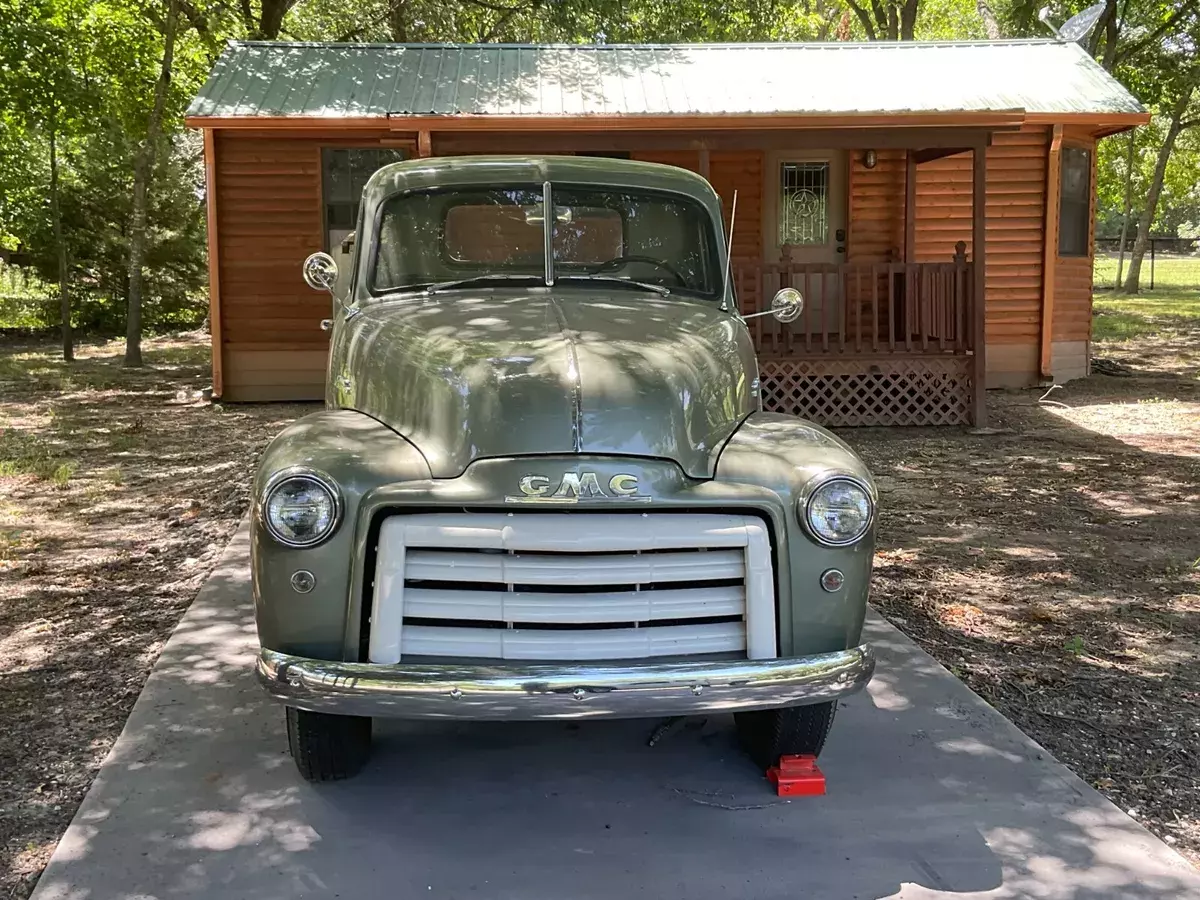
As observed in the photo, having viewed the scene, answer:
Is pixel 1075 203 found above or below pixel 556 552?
above

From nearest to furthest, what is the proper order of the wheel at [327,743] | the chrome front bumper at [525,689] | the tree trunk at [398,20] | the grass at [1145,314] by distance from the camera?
the chrome front bumper at [525,689]
the wheel at [327,743]
the grass at [1145,314]
the tree trunk at [398,20]

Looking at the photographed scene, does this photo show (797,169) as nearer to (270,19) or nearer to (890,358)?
(890,358)

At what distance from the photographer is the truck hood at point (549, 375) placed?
3.09 meters

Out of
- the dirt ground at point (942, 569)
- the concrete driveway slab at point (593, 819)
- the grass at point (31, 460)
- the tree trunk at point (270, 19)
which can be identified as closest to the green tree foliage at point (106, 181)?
the tree trunk at point (270, 19)

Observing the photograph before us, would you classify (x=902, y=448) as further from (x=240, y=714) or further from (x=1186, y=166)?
(x=1186, y=166)

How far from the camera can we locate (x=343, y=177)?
1227 centimetres

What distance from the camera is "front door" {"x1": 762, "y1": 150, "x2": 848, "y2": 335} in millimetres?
12852

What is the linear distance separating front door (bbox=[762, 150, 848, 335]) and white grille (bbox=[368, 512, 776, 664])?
10197 millimetres

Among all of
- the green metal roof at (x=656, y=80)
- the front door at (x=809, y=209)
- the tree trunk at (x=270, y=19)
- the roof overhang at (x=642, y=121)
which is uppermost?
the tree trunk at (x=270, y=19)

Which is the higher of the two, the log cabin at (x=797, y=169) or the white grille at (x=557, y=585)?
the log cabin at (x=797, y=169)

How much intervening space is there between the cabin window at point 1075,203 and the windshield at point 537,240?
409 inches

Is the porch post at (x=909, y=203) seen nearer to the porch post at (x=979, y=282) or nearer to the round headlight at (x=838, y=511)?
the porch post at (x=979, y=282)

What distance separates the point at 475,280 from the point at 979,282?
24.5 ft

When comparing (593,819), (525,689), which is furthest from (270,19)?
(525,689)
